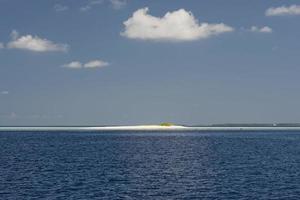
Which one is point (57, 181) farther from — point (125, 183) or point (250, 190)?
point (250, 190)

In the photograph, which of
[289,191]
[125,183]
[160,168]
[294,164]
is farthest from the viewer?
[294,164]

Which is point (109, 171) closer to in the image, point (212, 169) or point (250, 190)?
point (212, 169)

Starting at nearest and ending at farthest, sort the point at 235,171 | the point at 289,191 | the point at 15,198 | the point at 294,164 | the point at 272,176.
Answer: the point at 15,198 < the point at 289,191 < the point at 272,176 < the point at 235,171 < the point at 294,164

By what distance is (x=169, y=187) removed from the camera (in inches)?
2697

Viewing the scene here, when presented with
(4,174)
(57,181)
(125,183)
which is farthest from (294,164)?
(4,174)

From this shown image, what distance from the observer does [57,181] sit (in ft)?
240

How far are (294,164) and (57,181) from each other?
52062 mm

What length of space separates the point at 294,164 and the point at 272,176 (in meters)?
22.5

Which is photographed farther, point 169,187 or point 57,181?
point 57,181

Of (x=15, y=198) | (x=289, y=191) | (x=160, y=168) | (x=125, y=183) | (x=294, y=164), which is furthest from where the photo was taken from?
(x=294, y=164)

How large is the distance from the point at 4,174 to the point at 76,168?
15.0 m

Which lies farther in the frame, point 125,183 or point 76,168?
point 76,168

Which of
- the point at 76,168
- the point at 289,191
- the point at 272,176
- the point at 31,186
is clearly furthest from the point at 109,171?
the point at 289,191

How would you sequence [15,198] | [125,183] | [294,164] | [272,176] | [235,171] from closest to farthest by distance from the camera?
[15,198]
[125,183]
[272,176]
[235,171]
[294,164]
